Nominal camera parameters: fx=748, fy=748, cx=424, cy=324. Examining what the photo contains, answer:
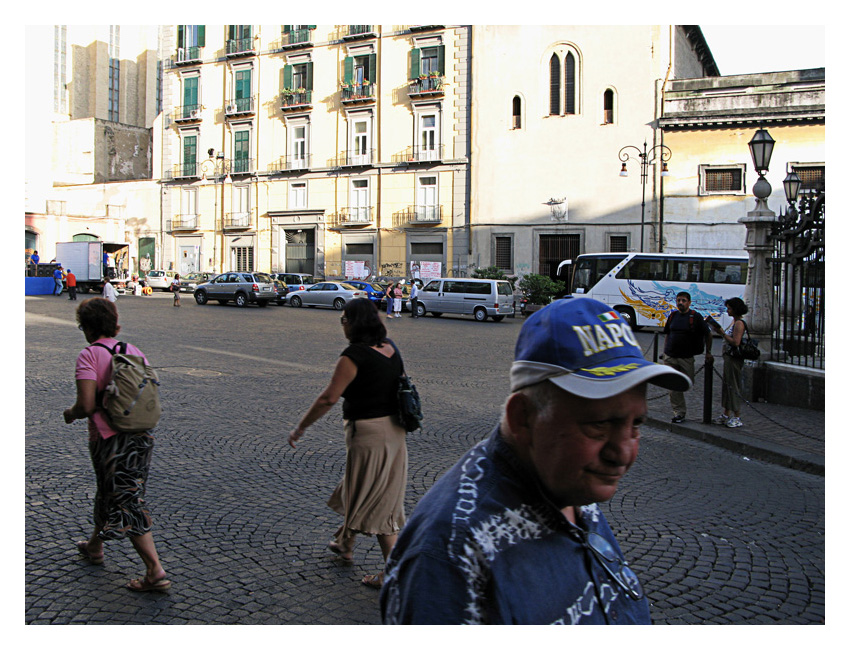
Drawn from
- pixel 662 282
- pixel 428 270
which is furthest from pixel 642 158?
pixel 428 270

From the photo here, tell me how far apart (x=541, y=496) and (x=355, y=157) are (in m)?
40.0

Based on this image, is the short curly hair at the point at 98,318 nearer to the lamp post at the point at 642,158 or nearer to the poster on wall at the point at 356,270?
the lamp post at the point at 642,158

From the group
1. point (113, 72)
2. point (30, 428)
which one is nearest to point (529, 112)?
point (30, 428)

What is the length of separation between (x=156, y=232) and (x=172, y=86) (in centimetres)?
881

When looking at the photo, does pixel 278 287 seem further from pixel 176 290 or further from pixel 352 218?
pixel 352 218

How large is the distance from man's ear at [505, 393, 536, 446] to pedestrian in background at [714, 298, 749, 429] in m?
7.82

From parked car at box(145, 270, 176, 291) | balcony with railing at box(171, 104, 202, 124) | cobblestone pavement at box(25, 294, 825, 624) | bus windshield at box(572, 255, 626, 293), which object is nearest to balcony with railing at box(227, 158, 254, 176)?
balcony with railing at box(171, 104, 202, 124)

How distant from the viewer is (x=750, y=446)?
754 centimetres

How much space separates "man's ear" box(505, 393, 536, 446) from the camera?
146 cm

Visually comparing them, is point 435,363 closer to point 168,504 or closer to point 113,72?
point 168,504

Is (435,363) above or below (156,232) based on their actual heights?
below

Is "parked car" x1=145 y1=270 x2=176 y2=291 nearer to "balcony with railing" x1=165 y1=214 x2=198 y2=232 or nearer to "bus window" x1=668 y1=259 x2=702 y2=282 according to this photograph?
"balcony with railing" x1=165 y1=214 x2=198 y2=232

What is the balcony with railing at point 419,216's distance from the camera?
38.0m

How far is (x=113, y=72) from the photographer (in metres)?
64.8
